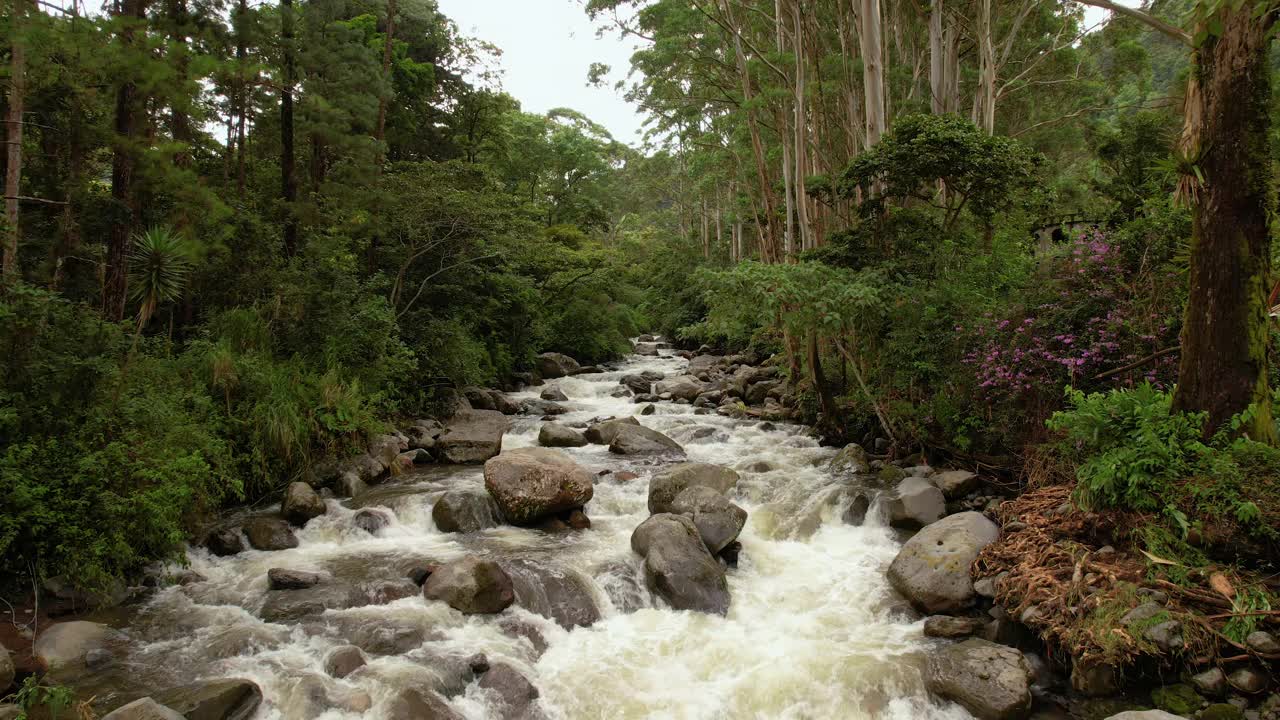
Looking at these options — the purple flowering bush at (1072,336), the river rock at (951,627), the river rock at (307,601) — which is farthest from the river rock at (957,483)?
the river rock at (307,601)

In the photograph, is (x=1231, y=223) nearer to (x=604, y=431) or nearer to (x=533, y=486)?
(x=533, y=486)

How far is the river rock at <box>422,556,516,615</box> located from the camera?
5648mm

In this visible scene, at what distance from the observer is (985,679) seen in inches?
180

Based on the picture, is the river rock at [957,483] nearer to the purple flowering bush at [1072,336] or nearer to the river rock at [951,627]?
the purple flowering bush at [1072,336]

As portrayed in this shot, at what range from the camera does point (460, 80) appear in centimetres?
2009

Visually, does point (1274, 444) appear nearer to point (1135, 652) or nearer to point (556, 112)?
point (1135, 652)

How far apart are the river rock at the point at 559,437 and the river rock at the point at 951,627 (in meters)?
6.83

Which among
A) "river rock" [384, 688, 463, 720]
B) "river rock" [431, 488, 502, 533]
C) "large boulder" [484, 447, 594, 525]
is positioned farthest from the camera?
"large boulder" [484, 447, 594, 525]

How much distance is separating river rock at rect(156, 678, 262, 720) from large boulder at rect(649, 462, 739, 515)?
4357mm

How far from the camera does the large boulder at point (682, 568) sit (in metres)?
5.93

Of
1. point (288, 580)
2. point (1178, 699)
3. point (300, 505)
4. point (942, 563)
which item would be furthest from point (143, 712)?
point (1178, 699)

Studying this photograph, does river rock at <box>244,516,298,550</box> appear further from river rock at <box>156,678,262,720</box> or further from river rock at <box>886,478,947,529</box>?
river rock at <box>886,478,947,529</box>

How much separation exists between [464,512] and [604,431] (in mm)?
4227

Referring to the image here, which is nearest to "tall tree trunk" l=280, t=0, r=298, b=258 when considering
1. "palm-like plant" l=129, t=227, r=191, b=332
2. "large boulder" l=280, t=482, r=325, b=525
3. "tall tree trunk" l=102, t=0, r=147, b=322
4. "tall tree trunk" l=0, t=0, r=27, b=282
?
"tall tree trunk" l=0, t=0, r=27, b=282
